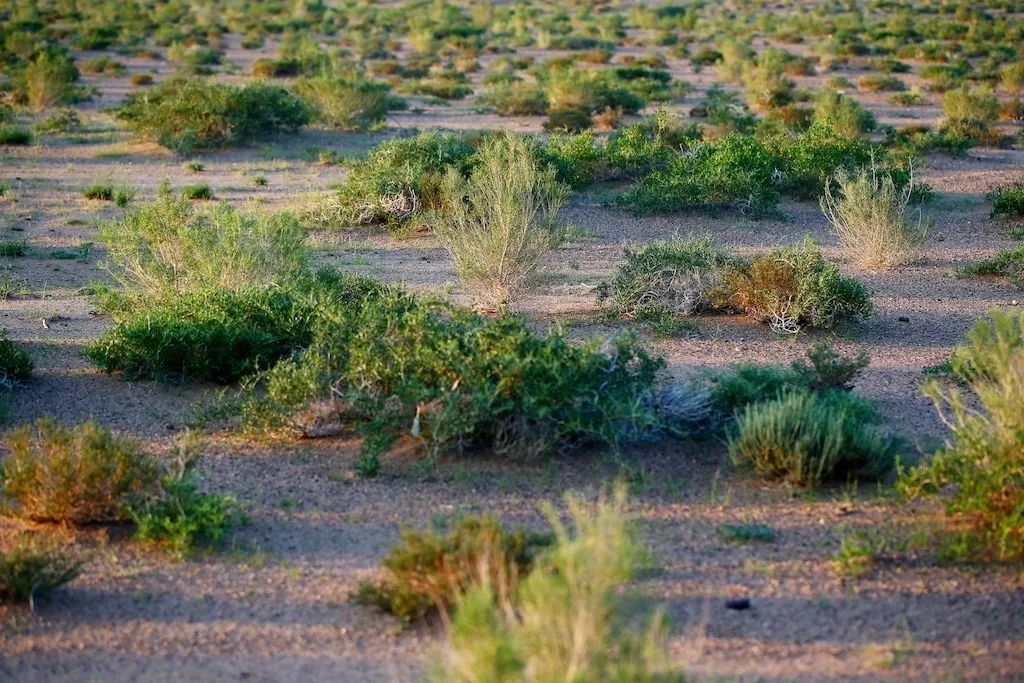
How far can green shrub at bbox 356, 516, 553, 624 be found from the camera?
5211mm

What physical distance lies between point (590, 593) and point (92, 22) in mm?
39650

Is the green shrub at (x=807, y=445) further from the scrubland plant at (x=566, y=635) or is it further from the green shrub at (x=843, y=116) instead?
the green shrub at (x=843, y=116)

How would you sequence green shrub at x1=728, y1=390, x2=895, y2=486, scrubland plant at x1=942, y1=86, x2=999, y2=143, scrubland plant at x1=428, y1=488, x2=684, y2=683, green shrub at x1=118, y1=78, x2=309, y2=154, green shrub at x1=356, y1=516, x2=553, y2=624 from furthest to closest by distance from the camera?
scrubland plant at x1=942, y1=86, x2=999, y2=143 → green shrub at x1=118, y1=78, x2=309, y2=154 → green shrub at x1=728, y1=390, x2=895, y2=486 → green shrub at x1=356, y1=516, x2=553, y2=624 → scrubland plant at x1=428, y1=488, x2=684, y2=683

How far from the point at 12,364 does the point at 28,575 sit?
352 centimetres

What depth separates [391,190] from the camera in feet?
45.3

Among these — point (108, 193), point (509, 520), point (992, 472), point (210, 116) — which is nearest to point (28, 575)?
point (509, 520)

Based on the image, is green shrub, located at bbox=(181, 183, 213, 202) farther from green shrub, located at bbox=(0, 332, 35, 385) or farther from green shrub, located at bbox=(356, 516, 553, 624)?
green shrub, located at bbox=(356, 516, 553, 624)

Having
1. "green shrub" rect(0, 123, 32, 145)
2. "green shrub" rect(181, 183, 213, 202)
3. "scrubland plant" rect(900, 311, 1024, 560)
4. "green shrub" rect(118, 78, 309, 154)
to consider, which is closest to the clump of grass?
"green shrub" rect(181, 183, 213, 202)

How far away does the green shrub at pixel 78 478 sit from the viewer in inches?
243

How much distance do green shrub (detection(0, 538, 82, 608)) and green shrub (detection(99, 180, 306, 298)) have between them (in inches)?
165

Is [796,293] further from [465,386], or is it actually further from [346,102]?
[346,102]

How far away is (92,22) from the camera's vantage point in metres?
39.3

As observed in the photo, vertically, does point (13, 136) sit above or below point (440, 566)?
above

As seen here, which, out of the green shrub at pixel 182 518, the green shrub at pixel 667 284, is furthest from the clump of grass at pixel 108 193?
the green shrub at pixel 182 518
